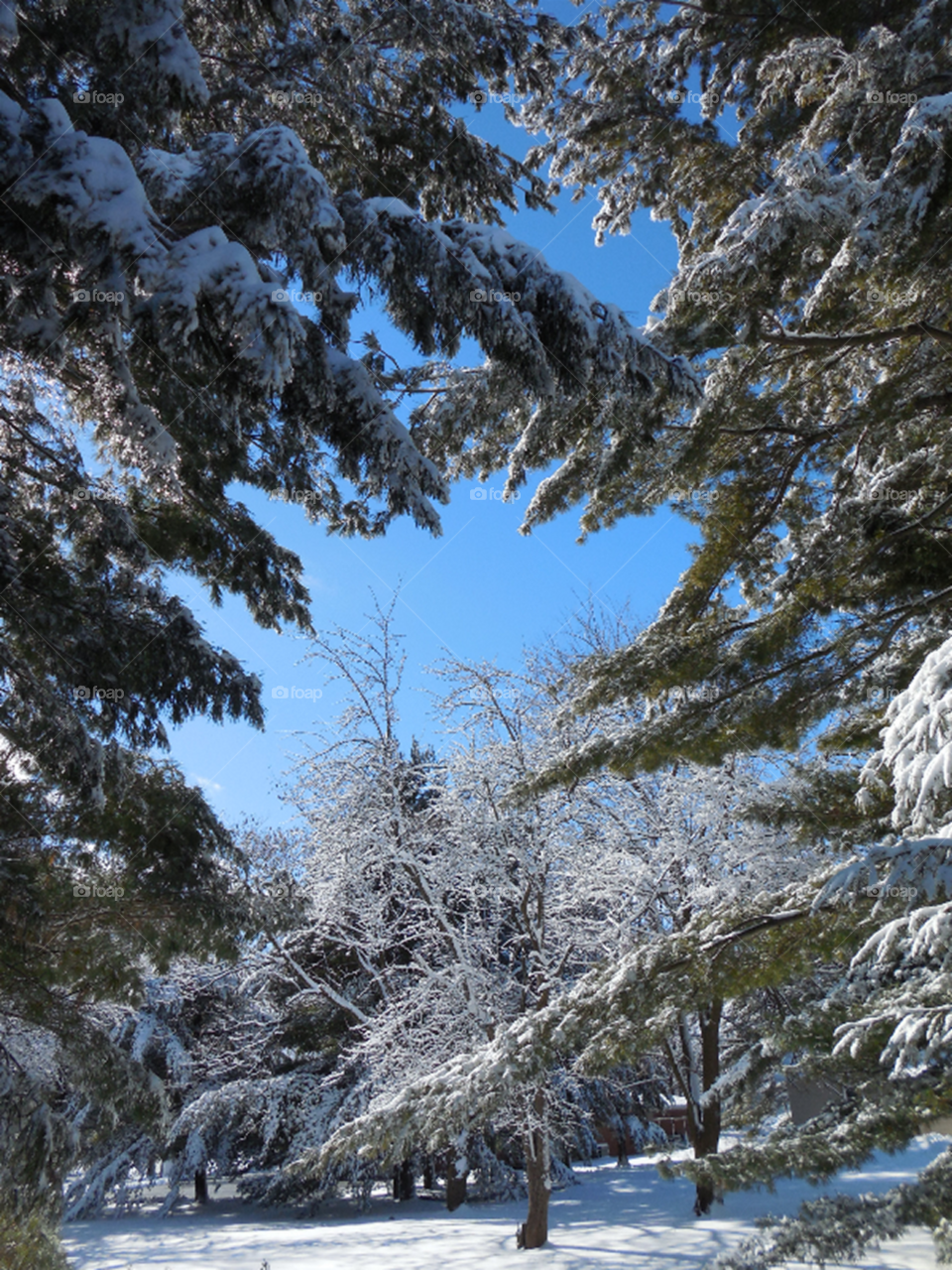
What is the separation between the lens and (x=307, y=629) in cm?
661

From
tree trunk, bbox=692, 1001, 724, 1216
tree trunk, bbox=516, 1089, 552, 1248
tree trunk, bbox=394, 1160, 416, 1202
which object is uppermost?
tree trunk, bbox=692, 1001, 724, 1216

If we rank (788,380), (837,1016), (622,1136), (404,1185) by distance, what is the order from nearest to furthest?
(837,1016), (788,380), (404,1185), (622,1136)

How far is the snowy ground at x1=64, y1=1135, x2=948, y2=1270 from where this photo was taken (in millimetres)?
10461

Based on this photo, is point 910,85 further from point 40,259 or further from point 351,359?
point 40,259

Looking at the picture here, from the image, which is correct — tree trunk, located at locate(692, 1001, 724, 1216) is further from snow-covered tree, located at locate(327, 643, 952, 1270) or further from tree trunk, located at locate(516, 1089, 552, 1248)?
snow-covered tree, located at locate(327, 643, 952, 1270)

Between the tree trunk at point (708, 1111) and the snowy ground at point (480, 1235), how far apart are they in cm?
31

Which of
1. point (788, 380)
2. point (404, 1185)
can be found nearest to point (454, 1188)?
point (404, 1185)

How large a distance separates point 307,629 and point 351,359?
367cm

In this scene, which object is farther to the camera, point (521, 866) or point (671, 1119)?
point (671, 1119)

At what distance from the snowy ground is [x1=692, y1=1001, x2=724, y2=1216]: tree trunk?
31cm

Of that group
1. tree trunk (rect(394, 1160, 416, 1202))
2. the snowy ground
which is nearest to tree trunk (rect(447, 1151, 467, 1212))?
the snowy ground

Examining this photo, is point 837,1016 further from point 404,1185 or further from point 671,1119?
point 671,1119

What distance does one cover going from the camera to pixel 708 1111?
36.8 ft

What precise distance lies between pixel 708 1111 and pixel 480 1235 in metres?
4.90
